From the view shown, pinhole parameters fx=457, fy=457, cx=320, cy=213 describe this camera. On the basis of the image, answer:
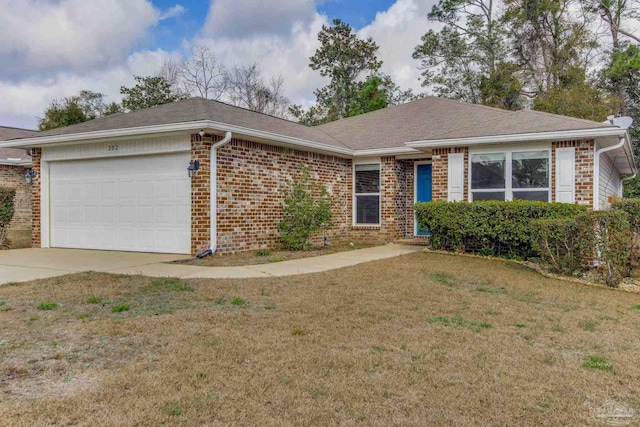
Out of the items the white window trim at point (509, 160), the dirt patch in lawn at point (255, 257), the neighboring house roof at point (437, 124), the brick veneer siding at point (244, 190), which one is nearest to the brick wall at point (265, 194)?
the brick veneer siding at point (244, 190)

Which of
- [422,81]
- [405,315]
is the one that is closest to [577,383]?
[405,315]

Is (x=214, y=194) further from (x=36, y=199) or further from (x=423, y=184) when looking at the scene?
(x=423, y=184)

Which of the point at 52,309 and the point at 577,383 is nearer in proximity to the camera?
the point at 577,383

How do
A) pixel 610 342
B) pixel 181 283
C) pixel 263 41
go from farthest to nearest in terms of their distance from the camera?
pixel 263 41 < pixel 181 283 < pixel 610 342

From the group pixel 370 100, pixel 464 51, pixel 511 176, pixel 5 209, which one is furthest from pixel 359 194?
pixel 464 51

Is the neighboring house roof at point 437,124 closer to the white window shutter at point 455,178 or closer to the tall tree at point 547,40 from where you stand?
the white window shutter at point 455,178

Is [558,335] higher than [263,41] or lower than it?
lower

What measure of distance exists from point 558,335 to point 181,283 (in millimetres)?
4768

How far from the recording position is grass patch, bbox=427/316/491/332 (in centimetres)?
454

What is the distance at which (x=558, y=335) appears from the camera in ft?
14.1

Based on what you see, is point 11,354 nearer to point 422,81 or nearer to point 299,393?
point 299,393

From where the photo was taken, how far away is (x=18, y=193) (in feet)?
51.6

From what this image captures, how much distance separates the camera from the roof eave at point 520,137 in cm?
901

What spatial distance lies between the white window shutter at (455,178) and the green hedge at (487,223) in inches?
35.6
